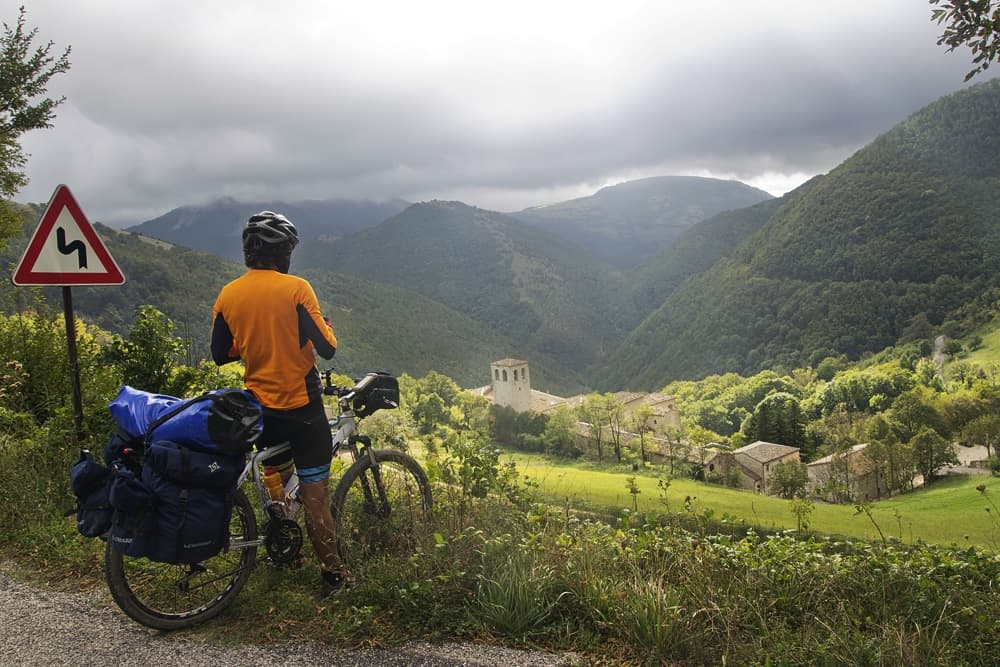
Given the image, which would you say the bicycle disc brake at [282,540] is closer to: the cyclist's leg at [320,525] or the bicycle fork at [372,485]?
the cyclist's leg at [320,525]

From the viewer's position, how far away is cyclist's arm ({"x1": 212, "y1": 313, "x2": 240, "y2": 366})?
3.28m

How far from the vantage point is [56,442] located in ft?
17.1

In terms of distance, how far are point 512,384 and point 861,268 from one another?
90431 mm

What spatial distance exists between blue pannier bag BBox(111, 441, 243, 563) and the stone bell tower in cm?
7541

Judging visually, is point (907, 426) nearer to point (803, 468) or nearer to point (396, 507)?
point (803, 468)

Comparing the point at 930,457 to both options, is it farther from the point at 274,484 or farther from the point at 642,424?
the point at 274,484

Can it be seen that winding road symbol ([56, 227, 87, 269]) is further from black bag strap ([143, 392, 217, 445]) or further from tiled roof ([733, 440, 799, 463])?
tiled roof ([733, 440, 799, 463])

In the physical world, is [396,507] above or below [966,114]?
below

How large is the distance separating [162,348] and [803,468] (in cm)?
4916

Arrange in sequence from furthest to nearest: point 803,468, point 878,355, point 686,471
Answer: point 878,355 → point 686,471 → point 803,468

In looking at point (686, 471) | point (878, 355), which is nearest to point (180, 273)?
point (686, 471)

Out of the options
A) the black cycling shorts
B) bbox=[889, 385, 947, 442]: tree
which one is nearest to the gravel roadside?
the black cycling shorts

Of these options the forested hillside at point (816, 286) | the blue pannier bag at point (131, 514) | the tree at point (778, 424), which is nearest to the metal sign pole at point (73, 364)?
the blue pannier bag at point (131, 514)

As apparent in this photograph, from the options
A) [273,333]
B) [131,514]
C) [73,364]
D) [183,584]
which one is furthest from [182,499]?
[73,364]
